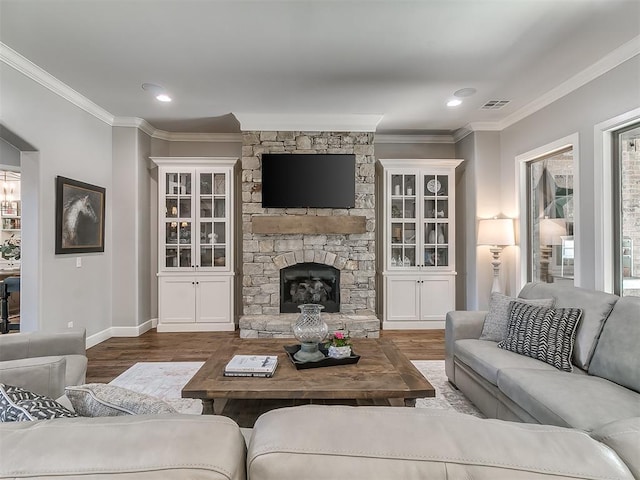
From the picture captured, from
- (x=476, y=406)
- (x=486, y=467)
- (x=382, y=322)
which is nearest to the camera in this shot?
(x=486, y=467)

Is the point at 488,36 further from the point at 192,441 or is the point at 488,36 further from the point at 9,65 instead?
the point at 9,65

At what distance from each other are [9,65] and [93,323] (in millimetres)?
2831

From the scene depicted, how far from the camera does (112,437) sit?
A: 2.24 feet

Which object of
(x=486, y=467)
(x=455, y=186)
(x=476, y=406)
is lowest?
(x=476, y=406)

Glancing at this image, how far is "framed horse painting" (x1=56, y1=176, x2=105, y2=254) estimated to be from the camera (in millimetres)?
3596

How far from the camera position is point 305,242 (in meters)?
4.62

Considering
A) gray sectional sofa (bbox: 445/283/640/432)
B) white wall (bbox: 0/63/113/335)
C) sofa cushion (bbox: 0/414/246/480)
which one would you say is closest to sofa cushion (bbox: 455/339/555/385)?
gray sectional sofa (bbox: 445/283/640/432)

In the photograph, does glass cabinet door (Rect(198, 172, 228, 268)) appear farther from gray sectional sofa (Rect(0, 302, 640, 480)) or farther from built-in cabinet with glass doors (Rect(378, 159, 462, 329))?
gray sectional sofa (Rect(0, 302, 640, 480))

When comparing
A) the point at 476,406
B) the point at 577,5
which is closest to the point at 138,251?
the point at 476,406

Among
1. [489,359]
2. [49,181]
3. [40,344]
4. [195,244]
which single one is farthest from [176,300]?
[489,359]

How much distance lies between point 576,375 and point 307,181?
3388mm

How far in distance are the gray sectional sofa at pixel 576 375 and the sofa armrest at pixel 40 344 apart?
9.11 feet

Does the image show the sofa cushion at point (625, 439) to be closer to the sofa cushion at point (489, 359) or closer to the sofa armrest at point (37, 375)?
the sofa cushion at point (489, 359)

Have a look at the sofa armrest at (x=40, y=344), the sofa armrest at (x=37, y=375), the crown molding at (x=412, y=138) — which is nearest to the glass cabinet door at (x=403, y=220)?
the crown molding at (x=412, y=138)
